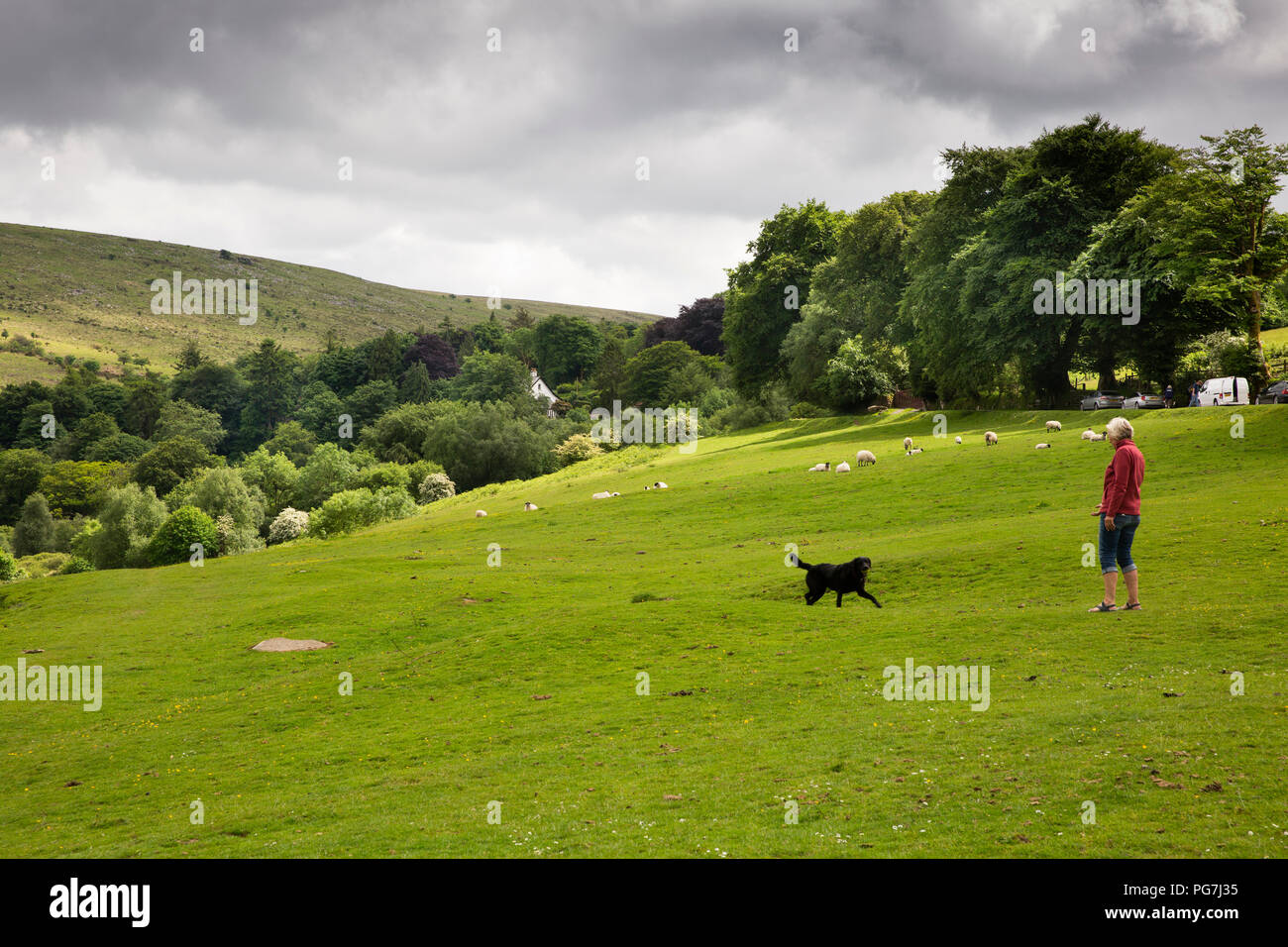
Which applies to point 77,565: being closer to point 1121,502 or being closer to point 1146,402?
point 1146,402

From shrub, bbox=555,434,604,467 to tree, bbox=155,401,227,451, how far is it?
74.4 meters

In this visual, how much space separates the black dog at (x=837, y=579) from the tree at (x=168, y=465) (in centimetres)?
A: 10442

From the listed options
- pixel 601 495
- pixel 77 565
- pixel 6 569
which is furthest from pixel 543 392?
pixel 601 495

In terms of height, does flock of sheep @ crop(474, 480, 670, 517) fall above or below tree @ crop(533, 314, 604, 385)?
below

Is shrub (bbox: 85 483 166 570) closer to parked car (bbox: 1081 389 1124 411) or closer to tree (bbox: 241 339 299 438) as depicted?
tree (bbox: 241 339 299 438)

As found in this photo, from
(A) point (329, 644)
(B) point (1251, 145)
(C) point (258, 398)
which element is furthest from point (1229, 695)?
(C) point (258, 398)

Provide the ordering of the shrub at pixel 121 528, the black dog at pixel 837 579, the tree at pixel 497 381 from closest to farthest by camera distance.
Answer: the black dog at pixel 837 579
the shrub at pixel 121 528
the tree at pixel 497 381

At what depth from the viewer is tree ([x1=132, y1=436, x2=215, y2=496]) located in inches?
4316

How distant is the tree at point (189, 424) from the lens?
135m

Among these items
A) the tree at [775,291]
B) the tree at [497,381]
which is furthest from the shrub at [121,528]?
the tree at [775,291]

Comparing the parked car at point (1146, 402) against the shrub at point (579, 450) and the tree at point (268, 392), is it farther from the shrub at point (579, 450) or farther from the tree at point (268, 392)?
the tree at point (268, 392)

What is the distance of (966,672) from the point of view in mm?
14859

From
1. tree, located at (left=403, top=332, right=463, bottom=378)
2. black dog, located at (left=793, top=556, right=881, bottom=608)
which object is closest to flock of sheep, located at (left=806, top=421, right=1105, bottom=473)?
black dog, located at (left=793, top=556, right=881, bottom=608)
